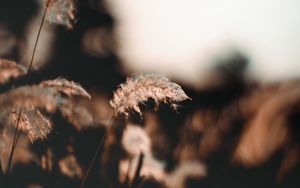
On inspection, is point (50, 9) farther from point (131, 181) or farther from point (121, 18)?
point (131, 181)

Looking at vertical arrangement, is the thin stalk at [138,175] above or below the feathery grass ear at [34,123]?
below

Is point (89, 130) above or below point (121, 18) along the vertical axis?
below

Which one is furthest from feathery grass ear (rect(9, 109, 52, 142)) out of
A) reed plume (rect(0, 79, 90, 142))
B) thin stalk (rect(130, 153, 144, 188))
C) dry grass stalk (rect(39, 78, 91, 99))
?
thin stalk (rect(130, 153, 144, 188))

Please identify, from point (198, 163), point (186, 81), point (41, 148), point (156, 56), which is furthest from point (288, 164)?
point (41, 148)

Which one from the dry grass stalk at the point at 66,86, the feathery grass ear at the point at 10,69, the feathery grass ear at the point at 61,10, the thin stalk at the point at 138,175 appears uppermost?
the feathery grass ear at the point at 61,10

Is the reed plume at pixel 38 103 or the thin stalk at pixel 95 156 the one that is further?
the thin stalk at pixel 95 156

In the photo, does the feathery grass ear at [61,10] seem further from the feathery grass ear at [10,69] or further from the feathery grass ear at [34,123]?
the feathery grass ear at [34,123]

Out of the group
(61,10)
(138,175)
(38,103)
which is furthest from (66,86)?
(138,175)

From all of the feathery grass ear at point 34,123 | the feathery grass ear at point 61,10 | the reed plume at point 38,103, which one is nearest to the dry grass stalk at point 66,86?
the reed plume at point 38,103
